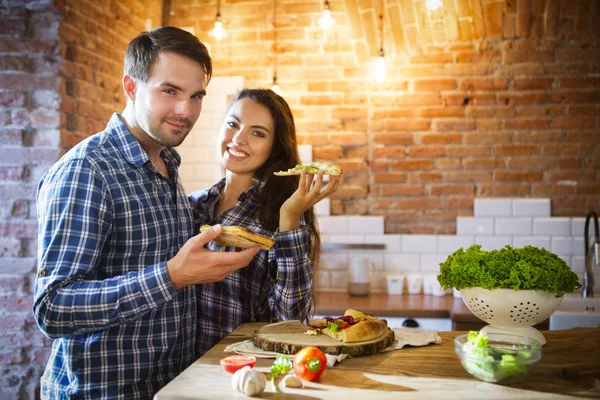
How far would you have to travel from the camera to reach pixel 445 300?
4113 mm

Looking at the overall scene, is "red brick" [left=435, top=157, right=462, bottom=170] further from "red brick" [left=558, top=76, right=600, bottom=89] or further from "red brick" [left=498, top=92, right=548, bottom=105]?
"red brick" [left=558, top=76, right=600, bottom=89]

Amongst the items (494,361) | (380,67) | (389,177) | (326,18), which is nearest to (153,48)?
(494,361)

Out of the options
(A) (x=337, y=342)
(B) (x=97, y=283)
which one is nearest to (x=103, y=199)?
(B) (x=97, y=283)

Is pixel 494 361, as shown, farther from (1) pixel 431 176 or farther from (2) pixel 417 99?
(2) pixel 417 99

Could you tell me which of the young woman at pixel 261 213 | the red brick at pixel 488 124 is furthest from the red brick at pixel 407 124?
the young woman at pixel 261 213

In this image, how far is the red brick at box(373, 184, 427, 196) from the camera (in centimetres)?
449

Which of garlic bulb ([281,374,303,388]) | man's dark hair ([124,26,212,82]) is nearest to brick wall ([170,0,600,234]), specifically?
man's dark hair ([124,26,212,82])

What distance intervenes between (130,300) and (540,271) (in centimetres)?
124

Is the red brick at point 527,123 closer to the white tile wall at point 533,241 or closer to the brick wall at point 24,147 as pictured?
the white tile wall at point 533,241

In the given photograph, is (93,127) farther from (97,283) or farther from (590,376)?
(590,376)

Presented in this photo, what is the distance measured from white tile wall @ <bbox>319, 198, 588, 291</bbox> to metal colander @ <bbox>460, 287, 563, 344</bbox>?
241 centimetres

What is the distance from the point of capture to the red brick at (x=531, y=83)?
4.33 m

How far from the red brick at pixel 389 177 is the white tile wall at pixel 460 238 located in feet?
0.96

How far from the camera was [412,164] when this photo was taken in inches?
177
